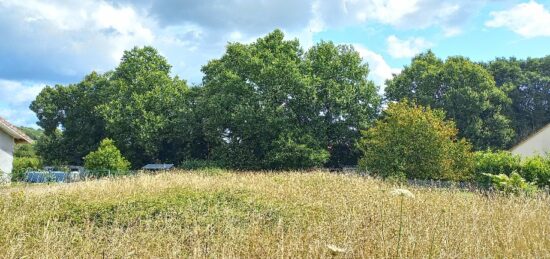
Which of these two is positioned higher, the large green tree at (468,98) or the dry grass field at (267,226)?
the large green tree at (468,98)

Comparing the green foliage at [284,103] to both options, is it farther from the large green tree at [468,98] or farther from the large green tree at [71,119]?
the large green tree at [71,119]

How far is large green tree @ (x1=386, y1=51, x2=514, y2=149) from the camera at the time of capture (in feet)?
108

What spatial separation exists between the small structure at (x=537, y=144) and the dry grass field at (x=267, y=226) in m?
18.0

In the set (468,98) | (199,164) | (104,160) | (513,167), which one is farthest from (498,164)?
(104,160)

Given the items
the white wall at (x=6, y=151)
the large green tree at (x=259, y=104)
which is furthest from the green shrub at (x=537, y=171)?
the white wall at (x=6, y=151)

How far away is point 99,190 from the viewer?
13.3m

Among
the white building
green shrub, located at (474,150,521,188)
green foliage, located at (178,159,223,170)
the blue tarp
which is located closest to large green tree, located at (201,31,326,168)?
green foliage, located at (178,159,223,170)

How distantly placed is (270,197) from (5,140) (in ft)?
64.7

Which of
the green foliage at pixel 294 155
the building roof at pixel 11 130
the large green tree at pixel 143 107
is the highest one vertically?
the large green tree at pixel 143 107

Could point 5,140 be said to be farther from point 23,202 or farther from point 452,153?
point 452,153

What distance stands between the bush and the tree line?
8.72 m

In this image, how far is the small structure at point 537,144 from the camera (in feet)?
85.3

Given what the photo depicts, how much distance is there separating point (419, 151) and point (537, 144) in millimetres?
11161

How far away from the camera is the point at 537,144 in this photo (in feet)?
87.1
